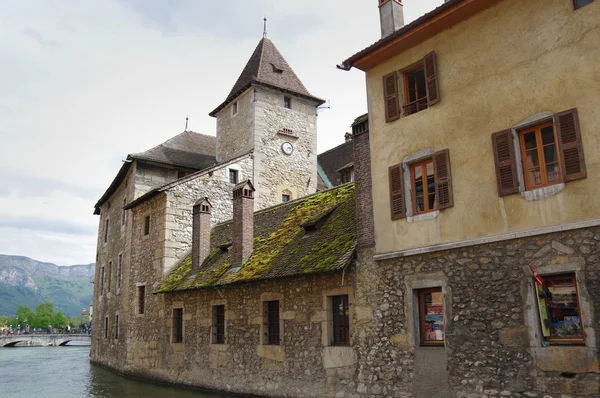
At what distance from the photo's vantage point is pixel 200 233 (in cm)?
1848

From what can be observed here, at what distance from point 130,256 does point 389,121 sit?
50.5 feet

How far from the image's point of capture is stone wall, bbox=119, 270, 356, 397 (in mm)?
11823

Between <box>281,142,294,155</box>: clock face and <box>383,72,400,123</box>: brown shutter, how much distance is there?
43.2 feet

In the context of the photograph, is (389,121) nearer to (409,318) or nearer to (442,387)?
(409,318)

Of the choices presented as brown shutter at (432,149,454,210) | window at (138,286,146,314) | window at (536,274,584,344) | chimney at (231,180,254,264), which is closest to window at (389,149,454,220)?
brown shutter at (432,149,454,210)

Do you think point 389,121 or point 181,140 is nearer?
point 389,121

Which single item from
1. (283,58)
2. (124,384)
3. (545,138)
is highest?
(283,58)

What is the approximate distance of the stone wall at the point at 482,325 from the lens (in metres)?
7.99

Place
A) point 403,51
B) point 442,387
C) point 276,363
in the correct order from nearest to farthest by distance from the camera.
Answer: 1. point 442,387
2. point 403,51
3. point 276,363

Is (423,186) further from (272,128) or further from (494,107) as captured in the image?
(272,128)

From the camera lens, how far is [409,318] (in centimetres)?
1026

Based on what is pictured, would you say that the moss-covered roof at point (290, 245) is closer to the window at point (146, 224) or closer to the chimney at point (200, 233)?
the chimney at point (200, 233)

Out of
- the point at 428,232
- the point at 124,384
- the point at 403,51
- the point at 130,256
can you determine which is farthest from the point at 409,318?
the point at 130,256

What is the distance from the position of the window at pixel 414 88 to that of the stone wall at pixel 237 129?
12770 millimetres
